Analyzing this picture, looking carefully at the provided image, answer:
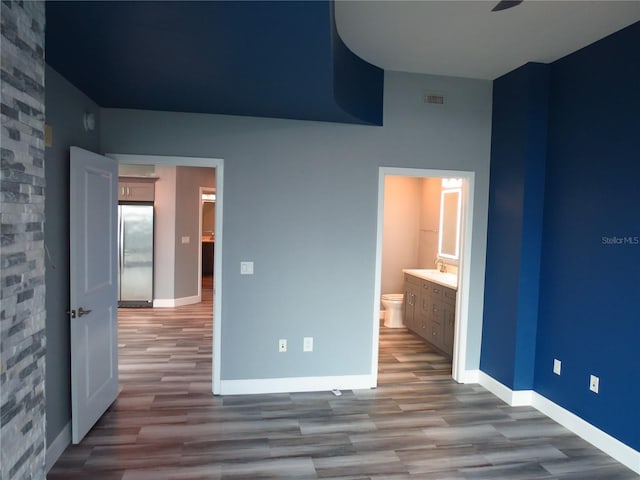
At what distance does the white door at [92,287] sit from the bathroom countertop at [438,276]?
134 inches

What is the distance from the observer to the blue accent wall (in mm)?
3637

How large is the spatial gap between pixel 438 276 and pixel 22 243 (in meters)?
4.59

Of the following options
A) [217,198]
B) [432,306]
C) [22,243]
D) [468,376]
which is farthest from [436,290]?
[22,243]

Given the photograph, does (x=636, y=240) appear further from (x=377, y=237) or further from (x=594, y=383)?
(x=377, y=237)

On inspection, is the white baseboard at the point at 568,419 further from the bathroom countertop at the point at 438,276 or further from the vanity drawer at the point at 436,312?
the bathroom countertop at the point at 438,276

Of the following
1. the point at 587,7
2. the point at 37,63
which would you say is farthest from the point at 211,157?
the point at 587,7

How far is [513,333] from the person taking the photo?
373cm

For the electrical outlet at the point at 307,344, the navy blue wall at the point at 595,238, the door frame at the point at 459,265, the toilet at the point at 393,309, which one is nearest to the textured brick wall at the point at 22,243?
the electrical outlet at the point at 307,344

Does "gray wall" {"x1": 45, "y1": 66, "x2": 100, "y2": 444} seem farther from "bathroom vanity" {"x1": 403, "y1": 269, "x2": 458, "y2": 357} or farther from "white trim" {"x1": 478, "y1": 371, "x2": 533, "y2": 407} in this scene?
"bathroom vanity" {"x1": 403, "y1": 269, "x2": 458, "y2": 357}

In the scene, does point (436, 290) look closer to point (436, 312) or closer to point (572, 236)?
point (436, 312)

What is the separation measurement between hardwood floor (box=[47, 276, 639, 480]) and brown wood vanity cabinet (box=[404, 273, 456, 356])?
0.65 meters

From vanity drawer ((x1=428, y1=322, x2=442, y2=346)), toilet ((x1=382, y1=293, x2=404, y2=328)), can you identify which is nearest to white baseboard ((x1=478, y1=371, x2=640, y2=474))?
vanity drawer ((x1=428, y1=322, x2=442, y2=346))

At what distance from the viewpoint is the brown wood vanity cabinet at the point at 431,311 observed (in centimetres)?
486

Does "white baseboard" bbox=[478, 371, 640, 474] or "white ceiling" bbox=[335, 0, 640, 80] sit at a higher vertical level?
"white ceiling" bbox=[335, 0, 640, 80]
